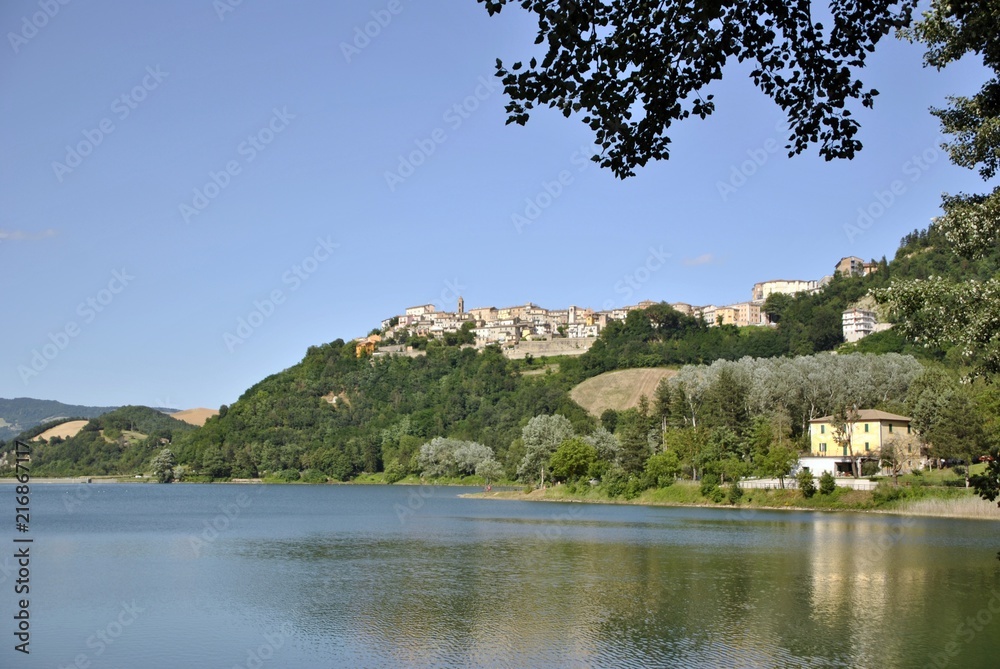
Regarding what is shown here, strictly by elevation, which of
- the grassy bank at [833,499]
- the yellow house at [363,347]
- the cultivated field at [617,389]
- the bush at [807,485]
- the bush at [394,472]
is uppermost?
the yellow house at [363,347]

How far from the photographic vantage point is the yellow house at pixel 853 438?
67312 mm

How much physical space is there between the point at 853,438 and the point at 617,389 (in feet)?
209

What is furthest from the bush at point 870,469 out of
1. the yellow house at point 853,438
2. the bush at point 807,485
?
the bush at point 807,485

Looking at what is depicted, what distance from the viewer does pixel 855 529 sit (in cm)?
4478

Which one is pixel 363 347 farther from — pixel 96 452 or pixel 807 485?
pixel 807 485

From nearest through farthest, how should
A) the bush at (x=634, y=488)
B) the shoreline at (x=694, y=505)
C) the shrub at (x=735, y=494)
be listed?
the shoreline at (x=694, y=505) < the shrub at (x=735, y=494) < the bush at (x=634, y=488)

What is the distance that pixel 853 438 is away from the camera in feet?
226

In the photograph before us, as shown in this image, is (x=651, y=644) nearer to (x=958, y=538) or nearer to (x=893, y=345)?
(x=958, y=538)

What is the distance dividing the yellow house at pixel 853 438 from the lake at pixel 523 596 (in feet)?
61.1

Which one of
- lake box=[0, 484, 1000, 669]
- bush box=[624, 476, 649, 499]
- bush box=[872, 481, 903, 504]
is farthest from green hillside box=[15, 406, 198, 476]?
bush box=[872, 481, 903, 504]

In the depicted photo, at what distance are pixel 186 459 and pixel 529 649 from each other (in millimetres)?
132125

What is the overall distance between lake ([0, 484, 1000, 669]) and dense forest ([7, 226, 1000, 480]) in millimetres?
61243

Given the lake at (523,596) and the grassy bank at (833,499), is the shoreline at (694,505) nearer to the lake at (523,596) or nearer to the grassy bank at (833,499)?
the grassy bank at (833,499)

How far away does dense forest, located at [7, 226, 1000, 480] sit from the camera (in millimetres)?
126438
